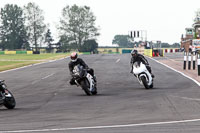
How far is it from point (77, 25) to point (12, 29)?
909 inches

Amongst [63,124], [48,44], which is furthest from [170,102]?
[48,44]

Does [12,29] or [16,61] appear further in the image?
[12,29]

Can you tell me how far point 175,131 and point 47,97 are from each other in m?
8.09

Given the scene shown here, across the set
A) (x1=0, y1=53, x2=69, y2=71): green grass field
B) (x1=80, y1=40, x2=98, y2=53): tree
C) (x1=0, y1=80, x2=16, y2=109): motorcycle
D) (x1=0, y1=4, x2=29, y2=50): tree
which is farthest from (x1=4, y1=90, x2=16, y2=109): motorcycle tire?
(x1=0, y1=4, x2=29, y2=50): tree

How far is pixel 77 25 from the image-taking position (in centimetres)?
13725

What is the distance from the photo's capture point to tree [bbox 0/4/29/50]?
484ft

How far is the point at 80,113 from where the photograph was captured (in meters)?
11.2

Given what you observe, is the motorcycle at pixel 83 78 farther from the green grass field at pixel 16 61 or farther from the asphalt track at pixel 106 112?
the green grass field at pixel 16 61

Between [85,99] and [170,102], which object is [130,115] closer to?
[170,102]

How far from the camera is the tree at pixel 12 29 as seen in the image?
147500mm

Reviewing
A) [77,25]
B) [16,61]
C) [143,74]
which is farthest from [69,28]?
[143,74]

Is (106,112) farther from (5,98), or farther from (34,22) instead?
(34,22)

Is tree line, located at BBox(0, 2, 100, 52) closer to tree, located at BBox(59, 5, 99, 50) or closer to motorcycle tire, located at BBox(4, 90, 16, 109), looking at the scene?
tree, located at BBox(59, 5, 99, 50)

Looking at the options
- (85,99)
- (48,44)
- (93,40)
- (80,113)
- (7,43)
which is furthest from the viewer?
(48,44)
